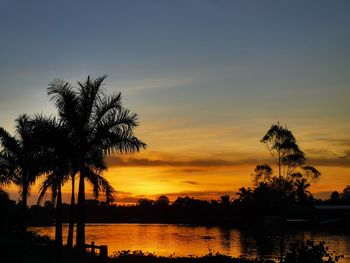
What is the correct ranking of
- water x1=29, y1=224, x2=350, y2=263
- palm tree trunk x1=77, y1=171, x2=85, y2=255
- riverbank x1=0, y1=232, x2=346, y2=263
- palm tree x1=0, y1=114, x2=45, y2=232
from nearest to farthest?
riverbank x1=0, y1=232, x2=346, y2=263, palm tree trunk x1=77, y1=171, x2=85, y2=255, palm tree x1=0, y1=114, x2=45, y2=232, water x1=29, y1=224, x2=350, y2=263

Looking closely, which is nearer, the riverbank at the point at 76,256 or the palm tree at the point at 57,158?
the riverbank at the point at 76,256

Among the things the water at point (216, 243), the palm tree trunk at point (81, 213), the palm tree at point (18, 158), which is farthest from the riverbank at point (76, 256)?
the water at point (216, 243)

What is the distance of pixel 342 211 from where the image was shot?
413 ft

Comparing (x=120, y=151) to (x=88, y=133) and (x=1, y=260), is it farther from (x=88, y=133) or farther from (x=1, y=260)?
(x=1, y=260)

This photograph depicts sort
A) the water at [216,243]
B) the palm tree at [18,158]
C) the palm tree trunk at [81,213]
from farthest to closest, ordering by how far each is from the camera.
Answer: the water at [216,243] < the palm tree at [18,158] < the palm tree trunk at [81,213]

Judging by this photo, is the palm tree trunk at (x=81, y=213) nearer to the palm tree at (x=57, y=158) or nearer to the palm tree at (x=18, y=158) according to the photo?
the palm tree at (x=57, y=158)

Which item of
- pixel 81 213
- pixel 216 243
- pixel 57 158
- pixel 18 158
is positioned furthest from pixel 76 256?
pixel 216 243

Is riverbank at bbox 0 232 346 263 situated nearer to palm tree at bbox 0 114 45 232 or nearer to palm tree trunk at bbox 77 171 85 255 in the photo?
palm tree trunk at bbox 77 171 85 255

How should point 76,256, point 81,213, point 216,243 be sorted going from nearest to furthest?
point 76,256
point 81,213
point 216,243

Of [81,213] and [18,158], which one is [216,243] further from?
[81,213]

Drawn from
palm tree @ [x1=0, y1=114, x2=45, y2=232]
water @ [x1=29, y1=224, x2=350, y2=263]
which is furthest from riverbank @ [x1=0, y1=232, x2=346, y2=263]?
water @ [x1=29, y1=224, x2=350, y2=263]

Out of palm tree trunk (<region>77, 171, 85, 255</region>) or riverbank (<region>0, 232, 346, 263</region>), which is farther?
palm tree trunk (<region>77, 171, 85, 255</region>)

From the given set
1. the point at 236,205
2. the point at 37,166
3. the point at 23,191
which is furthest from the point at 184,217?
the point at 37,166

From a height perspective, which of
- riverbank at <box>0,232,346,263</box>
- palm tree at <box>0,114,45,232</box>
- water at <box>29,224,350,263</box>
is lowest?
water at <box>29,224,350,263</box>
